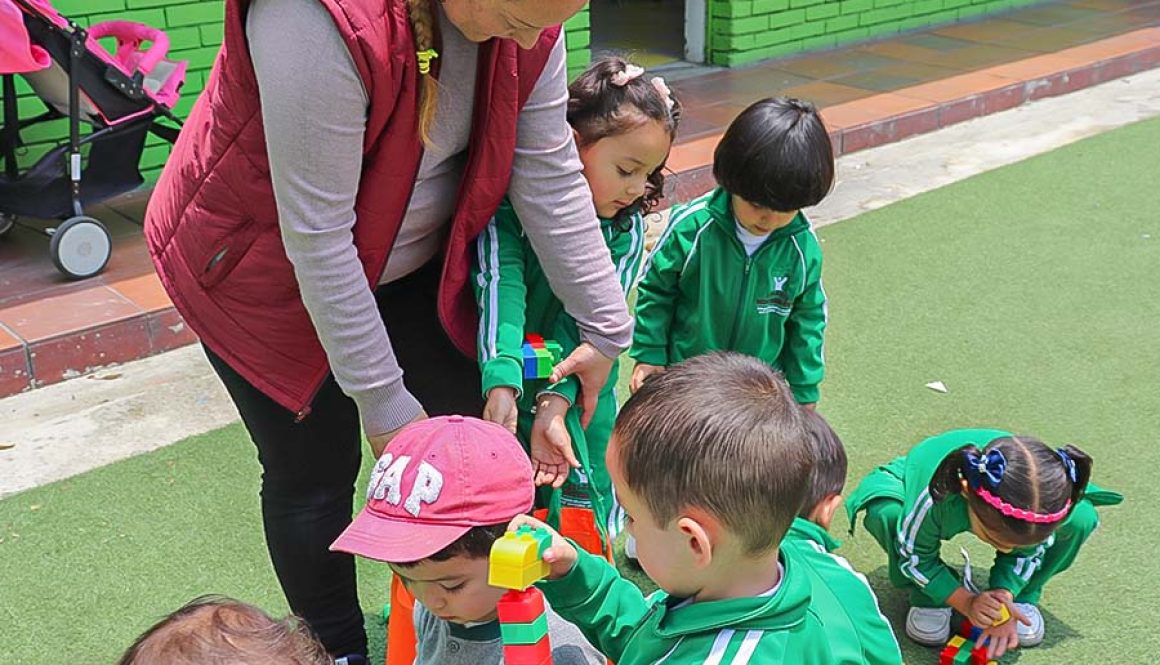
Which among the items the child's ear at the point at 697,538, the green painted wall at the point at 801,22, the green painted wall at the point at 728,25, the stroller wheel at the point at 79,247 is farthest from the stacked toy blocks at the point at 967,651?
the green painted wall at the point at 801,22

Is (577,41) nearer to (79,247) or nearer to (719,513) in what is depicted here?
(79,247)

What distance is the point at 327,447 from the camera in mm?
2152

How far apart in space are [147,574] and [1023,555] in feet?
6.28

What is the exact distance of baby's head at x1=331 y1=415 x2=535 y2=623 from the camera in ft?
5.75

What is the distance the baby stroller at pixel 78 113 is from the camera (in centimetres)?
396

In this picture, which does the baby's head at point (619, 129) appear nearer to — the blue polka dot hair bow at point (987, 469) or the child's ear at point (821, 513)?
the child's ear at point (821, 513)

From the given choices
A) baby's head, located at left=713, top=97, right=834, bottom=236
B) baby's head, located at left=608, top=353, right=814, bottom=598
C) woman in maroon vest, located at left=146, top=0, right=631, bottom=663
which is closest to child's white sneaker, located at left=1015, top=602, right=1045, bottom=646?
baby's head, located at left=713, top=97, right=834, bottom=236

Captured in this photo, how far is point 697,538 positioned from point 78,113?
3254 millimetres

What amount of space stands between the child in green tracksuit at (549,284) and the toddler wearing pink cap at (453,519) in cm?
29

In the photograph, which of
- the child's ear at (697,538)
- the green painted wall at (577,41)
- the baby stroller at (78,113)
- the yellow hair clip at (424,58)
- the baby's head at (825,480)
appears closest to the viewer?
the child's ear at (697,538)

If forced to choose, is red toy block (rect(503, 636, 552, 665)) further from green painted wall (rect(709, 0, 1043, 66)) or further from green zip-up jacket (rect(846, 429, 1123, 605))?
green painted wall (rect(709, 0, 1043, 66))

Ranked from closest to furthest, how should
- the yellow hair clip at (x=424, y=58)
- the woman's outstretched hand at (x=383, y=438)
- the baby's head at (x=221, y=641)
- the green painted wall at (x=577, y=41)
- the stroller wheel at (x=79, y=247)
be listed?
the baby's head at (x=221, y=641) → the yellow hair clip at (x=424, y=58) → the woman's outstretched hand at (x=383, y=438) → the stroller wheel at (x=79, y=247) → the green painted wall at (x=577, y=41)

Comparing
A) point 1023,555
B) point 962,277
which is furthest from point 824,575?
point 962,277

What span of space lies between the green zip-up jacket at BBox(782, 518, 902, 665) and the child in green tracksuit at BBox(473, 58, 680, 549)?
529 millimetres
